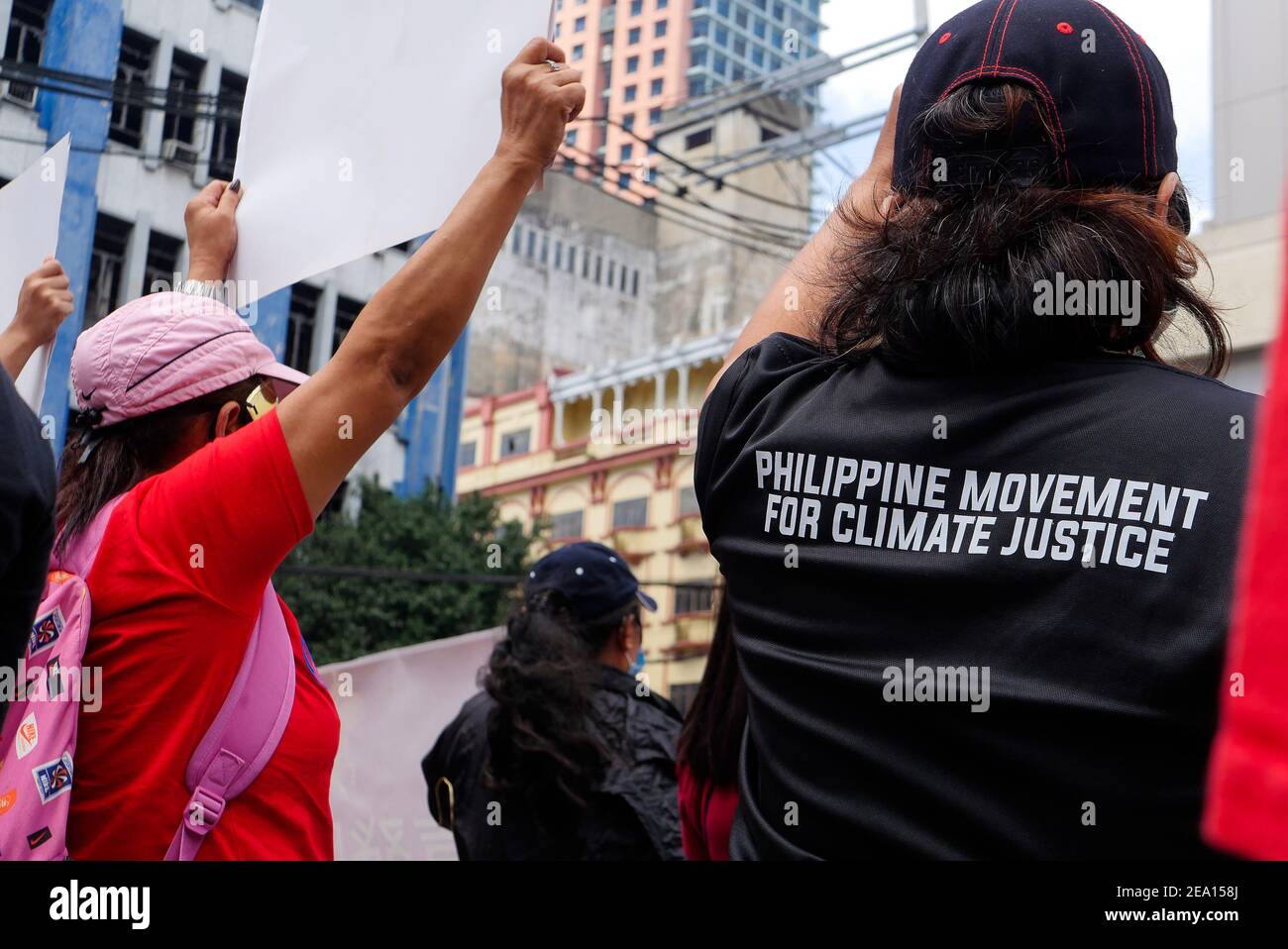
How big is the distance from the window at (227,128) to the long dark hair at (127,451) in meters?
3.92

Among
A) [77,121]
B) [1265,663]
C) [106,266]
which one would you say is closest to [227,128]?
[106,266]

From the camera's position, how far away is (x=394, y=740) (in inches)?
215

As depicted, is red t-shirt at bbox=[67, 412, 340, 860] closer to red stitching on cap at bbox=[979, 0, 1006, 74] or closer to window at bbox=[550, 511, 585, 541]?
red stitching on cap at bbox=[979, 0, 1006, 74]

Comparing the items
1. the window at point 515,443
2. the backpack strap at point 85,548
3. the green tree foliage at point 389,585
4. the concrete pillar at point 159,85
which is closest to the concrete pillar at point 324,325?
the green tree foliage at point 389,585

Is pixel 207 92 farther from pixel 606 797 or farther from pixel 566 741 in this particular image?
pixel 606 797

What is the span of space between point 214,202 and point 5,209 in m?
0.69

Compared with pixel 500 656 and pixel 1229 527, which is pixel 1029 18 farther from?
pixel 500 656

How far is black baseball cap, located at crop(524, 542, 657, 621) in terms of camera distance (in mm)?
3641

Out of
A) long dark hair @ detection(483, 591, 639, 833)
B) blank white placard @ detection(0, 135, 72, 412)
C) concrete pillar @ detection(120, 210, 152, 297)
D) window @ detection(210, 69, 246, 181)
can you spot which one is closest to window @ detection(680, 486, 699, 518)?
window @ detection(210, 69, 246, 181)

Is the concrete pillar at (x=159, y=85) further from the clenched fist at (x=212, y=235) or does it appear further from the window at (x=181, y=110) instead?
the clenched fist at (x=212, y=235)

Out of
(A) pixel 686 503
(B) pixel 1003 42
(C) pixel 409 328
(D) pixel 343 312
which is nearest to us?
(B) pixel 1003 42

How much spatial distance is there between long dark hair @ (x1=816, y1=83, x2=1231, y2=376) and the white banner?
13.1ft

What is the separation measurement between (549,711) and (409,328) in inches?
73.2

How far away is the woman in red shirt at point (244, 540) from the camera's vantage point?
175 cm
